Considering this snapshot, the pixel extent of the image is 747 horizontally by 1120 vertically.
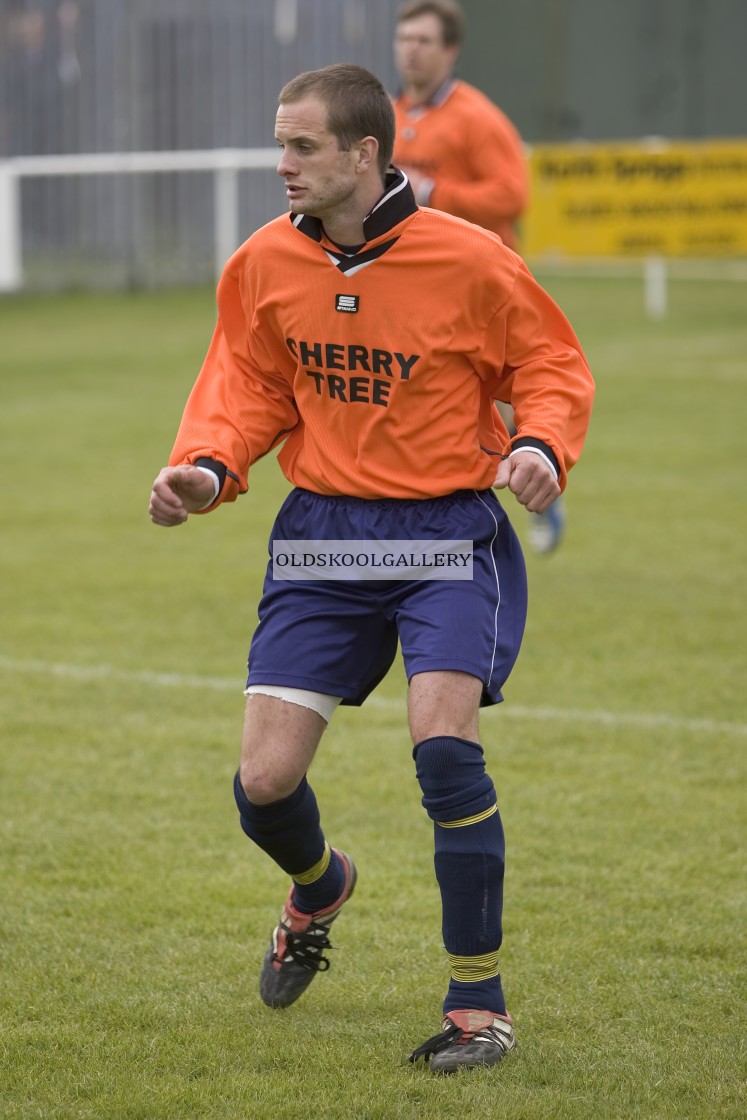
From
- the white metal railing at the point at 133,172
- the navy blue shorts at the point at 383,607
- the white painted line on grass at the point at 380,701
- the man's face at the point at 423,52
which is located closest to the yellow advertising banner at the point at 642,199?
the white metal railing at the point at 133,172

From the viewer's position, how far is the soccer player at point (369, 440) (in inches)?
149

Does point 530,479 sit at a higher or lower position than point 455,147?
higher

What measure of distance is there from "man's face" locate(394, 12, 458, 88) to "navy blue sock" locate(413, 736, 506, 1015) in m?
5.47

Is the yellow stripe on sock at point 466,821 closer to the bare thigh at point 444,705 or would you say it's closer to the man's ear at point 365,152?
the bare thigh at point 444,705

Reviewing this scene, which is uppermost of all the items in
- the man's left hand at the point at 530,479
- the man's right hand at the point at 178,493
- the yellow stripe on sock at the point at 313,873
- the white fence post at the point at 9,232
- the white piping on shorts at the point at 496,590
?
the man's left hand at the point at 530,479

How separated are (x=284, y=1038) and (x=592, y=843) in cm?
156

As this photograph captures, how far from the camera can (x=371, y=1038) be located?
3787mm

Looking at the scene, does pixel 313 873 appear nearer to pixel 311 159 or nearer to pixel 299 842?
pixel 299 842

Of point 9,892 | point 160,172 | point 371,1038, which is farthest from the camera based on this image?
point 160,172

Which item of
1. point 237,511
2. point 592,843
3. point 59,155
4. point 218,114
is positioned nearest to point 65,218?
point 59,155

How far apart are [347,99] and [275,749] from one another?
1427mm

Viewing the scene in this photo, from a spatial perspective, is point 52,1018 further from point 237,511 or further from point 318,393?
point 237,511

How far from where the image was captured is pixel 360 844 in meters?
5.10

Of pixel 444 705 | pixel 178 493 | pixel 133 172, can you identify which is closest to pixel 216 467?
pixel 178 493
